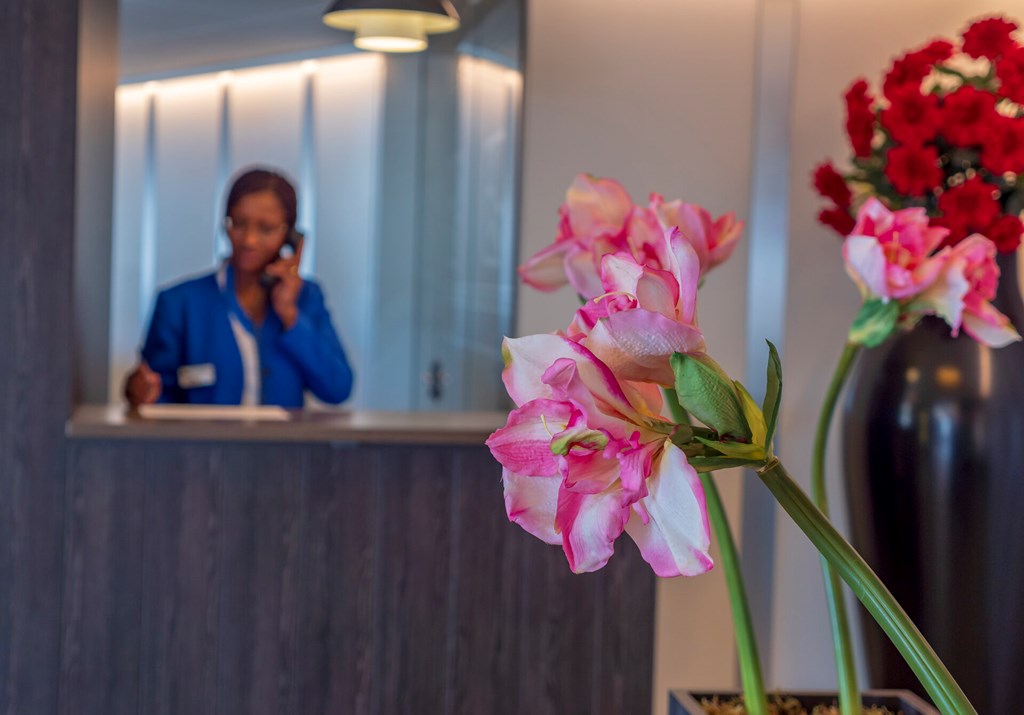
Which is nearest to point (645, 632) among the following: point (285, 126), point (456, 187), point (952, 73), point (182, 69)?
point (952, 73)

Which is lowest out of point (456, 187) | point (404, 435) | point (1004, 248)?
point (404, 435)

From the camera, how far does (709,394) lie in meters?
0.47

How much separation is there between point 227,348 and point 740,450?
10.8 ft

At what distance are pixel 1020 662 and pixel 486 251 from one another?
2.10 meters

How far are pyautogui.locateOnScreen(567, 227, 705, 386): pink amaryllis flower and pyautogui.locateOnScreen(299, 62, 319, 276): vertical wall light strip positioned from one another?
495cm

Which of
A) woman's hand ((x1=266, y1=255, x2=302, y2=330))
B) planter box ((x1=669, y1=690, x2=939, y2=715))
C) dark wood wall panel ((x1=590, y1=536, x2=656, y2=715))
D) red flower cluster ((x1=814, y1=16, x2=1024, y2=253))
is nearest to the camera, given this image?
planter box ((x1=669, y1=690, x2=939, y2=715))

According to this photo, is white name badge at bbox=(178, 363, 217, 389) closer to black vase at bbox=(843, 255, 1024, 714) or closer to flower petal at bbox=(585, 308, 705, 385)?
black vase at bbox=(843, 255, 1024, 714)

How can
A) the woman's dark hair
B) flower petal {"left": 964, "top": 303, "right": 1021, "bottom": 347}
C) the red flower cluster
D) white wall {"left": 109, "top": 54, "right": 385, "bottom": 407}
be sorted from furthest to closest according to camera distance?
white wall {"left": 109, "top": 54, "right": 385, "bottom": 407} → the woman's dark hair → the red flower cluster → flower petal {"left": 964, "top": 303, "right": 1021, "bottom": 347}

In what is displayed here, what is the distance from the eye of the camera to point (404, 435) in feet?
8.97

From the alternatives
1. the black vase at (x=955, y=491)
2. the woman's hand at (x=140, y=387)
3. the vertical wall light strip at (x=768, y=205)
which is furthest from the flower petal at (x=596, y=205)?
the vertical wall light strip at (x=768, y=205)

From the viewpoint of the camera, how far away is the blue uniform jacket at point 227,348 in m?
3.61

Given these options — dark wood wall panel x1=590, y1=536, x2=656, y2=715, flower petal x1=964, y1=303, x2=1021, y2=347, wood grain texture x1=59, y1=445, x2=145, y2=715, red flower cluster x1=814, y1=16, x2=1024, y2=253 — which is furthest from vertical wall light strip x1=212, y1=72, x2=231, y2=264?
flower petal x1=964, y1=303, x2=1021, y2=347

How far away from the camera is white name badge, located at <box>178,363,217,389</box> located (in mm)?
3371

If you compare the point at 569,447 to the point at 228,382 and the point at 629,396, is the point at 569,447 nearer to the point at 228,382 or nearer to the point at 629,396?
the point at 629,396
